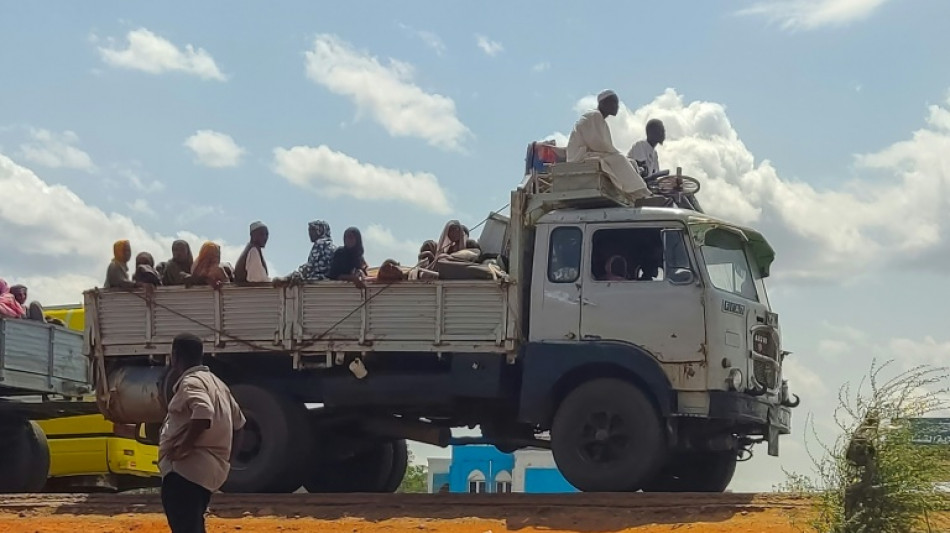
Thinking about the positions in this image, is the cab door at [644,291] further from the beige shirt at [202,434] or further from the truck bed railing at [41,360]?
the truck bed railing at [41,360]

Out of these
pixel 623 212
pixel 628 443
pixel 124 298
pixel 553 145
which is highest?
pixel 553 145

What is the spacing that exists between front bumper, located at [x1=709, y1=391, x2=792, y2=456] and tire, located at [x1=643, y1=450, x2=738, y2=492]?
495mm

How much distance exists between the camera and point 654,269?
12.2m

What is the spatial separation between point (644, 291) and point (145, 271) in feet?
15.9

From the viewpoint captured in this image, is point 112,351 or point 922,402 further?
point 112,351

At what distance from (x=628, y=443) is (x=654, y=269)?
1.52 metres

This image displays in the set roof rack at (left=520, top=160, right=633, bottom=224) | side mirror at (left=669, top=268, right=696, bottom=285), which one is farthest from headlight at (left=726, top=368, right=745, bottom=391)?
roof rack at (left=520, top=160, right=633, bottom=224)

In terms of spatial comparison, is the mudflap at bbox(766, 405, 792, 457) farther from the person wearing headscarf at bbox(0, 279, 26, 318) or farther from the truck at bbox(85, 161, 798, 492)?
the person wearing headscarf at bbox(0, 279, 26, 318)

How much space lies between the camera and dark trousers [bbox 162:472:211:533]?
308 inches

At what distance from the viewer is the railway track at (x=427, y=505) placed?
10.4 m

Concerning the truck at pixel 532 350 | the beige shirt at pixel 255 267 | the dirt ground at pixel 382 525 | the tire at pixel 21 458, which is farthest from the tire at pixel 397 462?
the dirt ground at pixel 382 525

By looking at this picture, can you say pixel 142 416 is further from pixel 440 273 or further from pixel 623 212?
pixel 623 212

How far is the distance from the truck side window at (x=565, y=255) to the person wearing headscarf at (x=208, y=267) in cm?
324

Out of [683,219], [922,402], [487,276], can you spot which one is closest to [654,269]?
[683,219]
